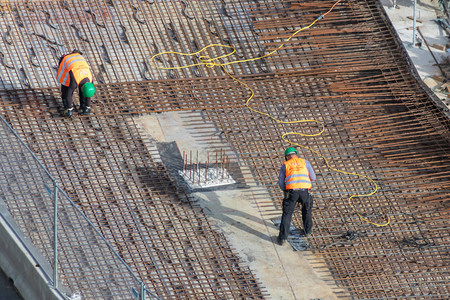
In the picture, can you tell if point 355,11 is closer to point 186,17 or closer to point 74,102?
point 186,17

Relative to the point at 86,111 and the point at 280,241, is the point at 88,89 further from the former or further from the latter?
the point at 280,241

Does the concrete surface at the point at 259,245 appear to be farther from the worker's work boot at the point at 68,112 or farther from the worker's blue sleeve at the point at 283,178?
the worker's work boot at the point at 68,112

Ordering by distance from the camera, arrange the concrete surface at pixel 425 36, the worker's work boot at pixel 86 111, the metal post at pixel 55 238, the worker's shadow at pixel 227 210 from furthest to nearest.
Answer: the concrete surface at pixel 425 36 → the worker's work boot at pixel 86 111 → the worker's shadow at pixel 227 210 → the metal post at pixel 55 238

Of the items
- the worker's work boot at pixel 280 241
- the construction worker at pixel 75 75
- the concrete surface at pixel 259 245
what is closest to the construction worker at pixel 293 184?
the worker's work boot at pixel 280 241

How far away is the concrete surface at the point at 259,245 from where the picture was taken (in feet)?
50.8

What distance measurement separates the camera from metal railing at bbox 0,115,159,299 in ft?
47.1

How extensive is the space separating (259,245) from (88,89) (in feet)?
14.1

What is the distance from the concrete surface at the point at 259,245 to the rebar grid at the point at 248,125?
240 millimetres

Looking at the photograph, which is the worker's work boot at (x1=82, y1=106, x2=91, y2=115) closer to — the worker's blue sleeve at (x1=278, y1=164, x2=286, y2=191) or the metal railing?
the metal railing

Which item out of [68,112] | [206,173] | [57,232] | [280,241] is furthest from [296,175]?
[68,112]

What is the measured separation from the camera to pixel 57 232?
15.0 meters

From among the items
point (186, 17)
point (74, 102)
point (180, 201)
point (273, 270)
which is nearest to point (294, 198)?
point (273, 270)

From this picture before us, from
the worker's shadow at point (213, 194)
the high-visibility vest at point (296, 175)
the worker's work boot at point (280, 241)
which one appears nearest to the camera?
the high-visibility vest at point (296, 175)

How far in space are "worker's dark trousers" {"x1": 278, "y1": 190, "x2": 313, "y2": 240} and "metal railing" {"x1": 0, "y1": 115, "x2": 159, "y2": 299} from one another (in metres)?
2.78
